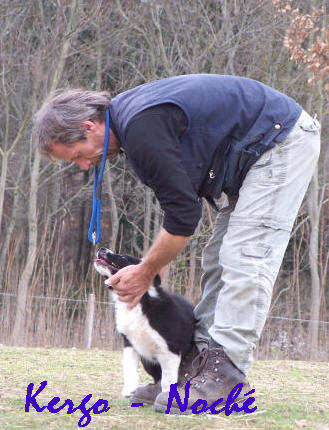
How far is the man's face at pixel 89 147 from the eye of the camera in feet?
10.8

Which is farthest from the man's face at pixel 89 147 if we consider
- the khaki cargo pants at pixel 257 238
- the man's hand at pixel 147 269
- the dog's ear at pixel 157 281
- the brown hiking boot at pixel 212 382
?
the brown hiking boot at pixel 212 382

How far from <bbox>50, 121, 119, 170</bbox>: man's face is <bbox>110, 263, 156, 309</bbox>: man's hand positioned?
0.56 metres

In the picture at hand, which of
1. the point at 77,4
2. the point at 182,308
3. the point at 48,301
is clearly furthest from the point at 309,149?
the point at 77,4

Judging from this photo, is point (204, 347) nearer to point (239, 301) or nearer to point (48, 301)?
point (239, 301)

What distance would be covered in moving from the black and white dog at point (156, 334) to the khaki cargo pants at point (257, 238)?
32 cm

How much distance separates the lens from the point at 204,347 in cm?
381

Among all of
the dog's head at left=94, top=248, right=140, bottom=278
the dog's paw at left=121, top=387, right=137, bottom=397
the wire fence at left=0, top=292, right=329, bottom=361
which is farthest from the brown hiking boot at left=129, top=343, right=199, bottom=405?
the wire fence at left=0, top=292, right=329, bottom=361

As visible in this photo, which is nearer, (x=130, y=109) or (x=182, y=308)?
(x=130, y=109)

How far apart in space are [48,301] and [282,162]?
20.2 feet

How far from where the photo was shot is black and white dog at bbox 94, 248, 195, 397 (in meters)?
3.70

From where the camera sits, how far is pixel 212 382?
339cm

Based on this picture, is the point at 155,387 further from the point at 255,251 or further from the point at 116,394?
the point at 255,251

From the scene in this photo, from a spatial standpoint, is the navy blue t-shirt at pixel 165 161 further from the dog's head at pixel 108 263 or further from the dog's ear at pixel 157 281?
the dog's head at pixel 108 263

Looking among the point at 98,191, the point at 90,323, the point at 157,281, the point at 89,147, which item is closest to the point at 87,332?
the point at 90,323
